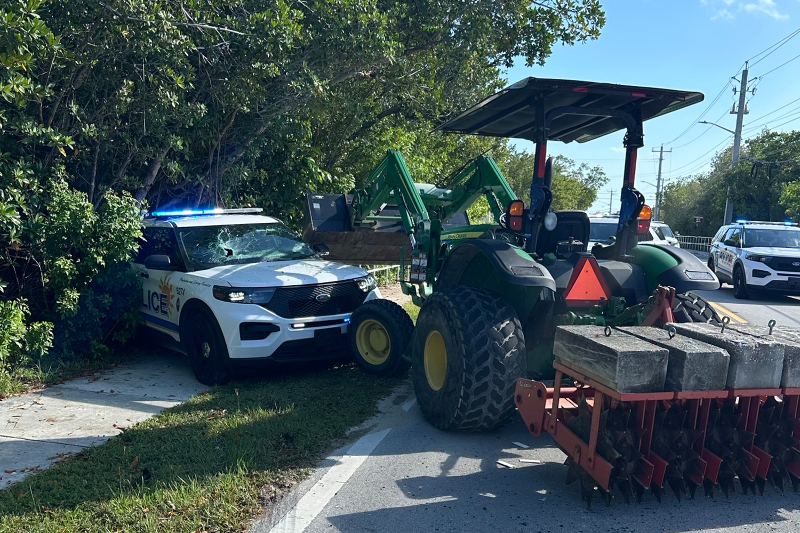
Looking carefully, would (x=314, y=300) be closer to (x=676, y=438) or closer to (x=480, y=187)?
(x=480, y=187)

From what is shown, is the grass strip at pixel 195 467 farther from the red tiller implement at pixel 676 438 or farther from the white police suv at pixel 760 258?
the white police suv at pixel 760 258

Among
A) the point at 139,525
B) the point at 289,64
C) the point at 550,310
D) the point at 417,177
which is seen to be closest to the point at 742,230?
the point at 417,177

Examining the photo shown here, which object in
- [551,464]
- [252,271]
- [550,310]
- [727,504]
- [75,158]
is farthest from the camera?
[75,158]

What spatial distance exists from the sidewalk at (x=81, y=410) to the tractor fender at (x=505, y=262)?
123 inches

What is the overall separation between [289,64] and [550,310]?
655 cm

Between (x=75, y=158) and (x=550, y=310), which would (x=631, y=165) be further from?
(x=75, y=158)

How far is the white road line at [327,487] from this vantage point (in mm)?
4090

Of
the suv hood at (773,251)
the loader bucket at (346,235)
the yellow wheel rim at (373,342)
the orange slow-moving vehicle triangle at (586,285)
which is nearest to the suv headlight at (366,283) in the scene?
the yellow wheel rim at (373,342)

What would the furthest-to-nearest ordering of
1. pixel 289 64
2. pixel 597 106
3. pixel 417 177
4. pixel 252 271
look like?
pixel 417 177
pixel 289 64
pixel 252 271
pixel 597 106

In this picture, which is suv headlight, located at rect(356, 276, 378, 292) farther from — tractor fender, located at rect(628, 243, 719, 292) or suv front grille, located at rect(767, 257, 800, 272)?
suv front grille, located at rect(767, 257, 800, 272)

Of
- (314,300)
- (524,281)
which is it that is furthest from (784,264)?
(524,281)

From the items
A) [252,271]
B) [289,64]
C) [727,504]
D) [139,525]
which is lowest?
[139,525]

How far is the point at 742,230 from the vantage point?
57.7ft

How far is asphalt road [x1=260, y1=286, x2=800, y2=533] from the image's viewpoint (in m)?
4.08
